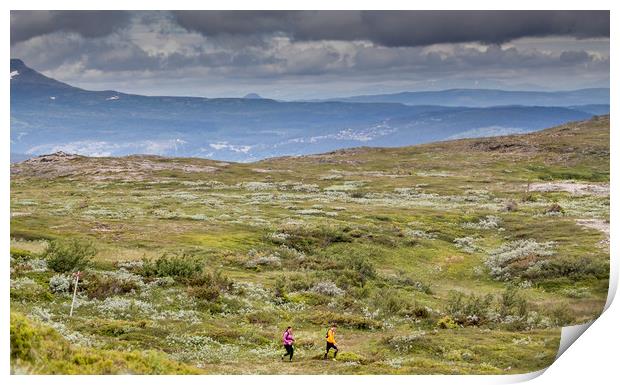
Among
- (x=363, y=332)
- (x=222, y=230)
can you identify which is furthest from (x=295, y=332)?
(x=222, y=230)

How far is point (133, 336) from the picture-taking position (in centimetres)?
3544

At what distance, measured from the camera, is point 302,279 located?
52438 mm

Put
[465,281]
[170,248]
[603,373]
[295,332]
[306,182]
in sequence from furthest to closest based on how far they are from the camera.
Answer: [306,182] → [170,248] → [465,281] → [295,332] → [603,373]

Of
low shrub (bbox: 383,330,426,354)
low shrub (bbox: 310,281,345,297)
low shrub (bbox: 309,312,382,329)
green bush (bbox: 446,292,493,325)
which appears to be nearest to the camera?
low shrub (bbox: 383,330,426,354)

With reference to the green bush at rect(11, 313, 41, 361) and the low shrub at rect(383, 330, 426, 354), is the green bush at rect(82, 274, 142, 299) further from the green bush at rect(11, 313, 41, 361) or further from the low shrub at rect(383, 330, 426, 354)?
the low shrub at rect(383, 330, 426, 354)

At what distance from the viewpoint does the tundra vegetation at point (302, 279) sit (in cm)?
3459

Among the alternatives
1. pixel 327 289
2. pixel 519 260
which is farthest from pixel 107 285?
pixel 519 260

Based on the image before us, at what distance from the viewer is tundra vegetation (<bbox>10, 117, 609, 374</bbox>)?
3459 cm

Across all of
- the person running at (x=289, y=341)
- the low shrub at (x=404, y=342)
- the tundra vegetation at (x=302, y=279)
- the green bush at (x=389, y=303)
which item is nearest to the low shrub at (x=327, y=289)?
the tundra vegetation at (x=302, y=279)

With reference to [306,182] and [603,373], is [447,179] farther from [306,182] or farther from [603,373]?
[603,373]

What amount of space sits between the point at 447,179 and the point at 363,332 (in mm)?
113194

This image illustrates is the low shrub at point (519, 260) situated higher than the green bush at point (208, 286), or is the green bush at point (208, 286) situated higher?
the green bush at point (208, 286)

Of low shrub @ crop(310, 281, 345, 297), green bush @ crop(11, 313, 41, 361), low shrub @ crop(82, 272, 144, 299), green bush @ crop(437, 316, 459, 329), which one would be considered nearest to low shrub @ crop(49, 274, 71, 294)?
low shrub @ crop(82, 272, 144, 299)

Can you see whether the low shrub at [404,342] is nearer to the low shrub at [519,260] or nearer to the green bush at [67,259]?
the low shrub at [519,260]
